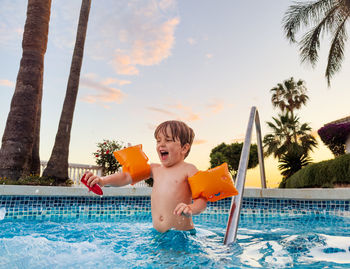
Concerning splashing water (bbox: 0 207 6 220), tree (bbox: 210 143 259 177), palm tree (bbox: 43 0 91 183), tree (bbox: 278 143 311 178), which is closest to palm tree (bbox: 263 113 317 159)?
tree (bbox: 278 143 311 178)

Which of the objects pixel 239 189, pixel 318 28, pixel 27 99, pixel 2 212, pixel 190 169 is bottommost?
pixel 2 212

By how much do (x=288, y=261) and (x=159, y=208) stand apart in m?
1.05

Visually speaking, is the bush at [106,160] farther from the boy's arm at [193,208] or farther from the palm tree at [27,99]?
the boy's arm at [193,208]

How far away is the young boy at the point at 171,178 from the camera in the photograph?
7.93 feet

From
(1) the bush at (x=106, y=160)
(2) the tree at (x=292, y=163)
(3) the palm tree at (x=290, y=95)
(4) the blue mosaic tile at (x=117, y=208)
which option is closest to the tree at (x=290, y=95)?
(3) the palm tree at (x=290, y=95)

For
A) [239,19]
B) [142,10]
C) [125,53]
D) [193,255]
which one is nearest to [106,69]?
[125,53]

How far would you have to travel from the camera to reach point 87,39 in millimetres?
10359

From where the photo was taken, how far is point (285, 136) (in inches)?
987

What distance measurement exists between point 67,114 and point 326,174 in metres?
10.0

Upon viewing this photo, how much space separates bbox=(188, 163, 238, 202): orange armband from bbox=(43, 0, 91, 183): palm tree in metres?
7.70

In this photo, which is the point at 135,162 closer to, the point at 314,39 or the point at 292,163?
the point at 314,39

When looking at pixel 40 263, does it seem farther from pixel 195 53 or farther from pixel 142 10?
pixel 195 53

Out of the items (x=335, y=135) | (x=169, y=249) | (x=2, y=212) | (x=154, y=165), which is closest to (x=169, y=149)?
(x=154, y=165)

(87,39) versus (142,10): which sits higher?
(142,10)
